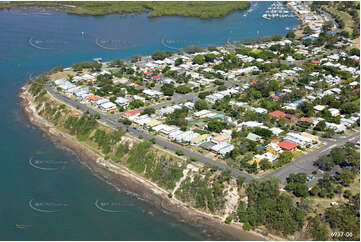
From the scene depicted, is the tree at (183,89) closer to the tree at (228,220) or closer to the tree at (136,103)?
the tree at (136,103)

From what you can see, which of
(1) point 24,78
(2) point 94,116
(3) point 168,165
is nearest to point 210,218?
(3) point 168,165

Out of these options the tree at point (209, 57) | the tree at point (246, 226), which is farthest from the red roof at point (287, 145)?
the tree at point (209, 57)

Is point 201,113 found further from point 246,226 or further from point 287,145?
point 246,226

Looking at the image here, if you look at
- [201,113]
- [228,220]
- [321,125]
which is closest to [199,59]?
[201,113]

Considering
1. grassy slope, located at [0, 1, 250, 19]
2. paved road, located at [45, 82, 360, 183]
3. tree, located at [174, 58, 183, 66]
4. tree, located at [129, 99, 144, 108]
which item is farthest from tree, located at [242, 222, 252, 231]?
grassy slope, located at [0, 1, 250, 19]

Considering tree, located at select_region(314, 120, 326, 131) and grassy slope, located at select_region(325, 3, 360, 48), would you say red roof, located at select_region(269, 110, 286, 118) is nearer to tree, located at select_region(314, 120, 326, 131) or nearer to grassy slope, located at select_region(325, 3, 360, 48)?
tree, located at select_region(314, 120, 326, 131)

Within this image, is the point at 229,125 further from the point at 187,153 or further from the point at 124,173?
the point at 124,173
